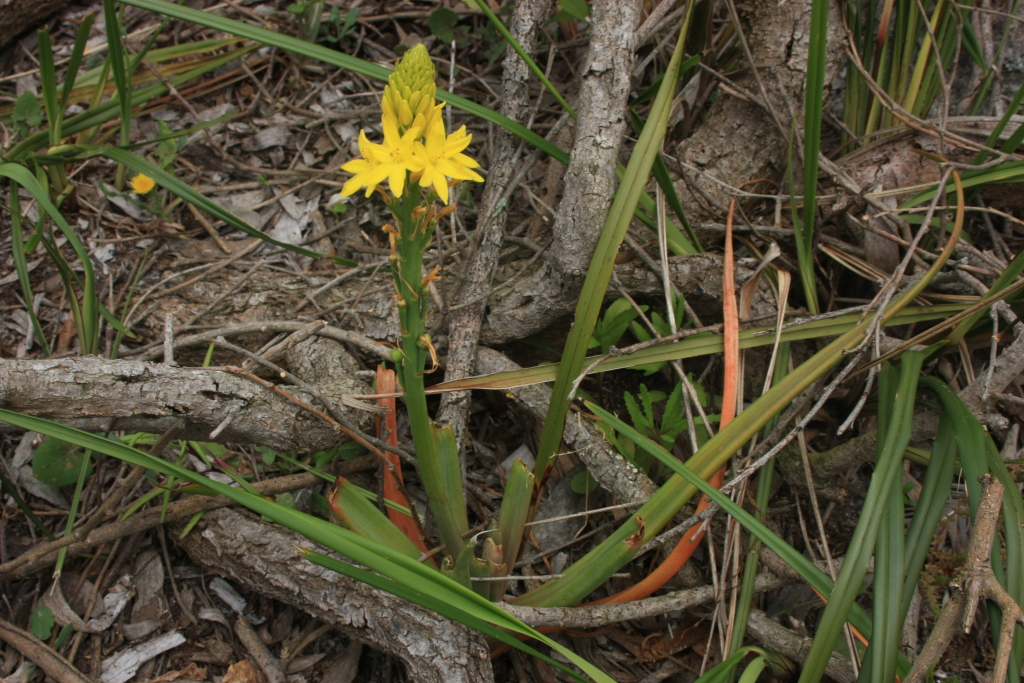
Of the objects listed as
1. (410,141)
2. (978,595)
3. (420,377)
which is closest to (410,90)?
(410,141)

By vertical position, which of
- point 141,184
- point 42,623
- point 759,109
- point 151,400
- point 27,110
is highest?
point 759,109

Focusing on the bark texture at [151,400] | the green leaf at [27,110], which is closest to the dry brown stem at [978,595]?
the bark texture at [151,400]

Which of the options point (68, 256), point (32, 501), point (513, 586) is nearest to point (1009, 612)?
point (513, 586)

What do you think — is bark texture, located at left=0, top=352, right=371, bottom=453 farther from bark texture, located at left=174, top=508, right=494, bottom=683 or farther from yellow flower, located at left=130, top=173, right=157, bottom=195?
yellow flower, located at left=130, top=173, right=157, bottom=195

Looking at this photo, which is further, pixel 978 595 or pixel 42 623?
pixel 42 623

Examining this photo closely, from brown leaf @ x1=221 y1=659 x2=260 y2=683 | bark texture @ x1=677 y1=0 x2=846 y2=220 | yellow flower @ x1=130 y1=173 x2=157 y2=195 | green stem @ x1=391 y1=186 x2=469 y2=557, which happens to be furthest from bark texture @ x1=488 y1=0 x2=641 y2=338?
yellow flower @ x1=130 y1=173 x2=157 y2=195

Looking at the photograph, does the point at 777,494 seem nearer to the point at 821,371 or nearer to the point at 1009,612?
the point at 821,371

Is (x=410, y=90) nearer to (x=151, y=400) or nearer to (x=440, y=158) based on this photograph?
(x=440, y=158)
